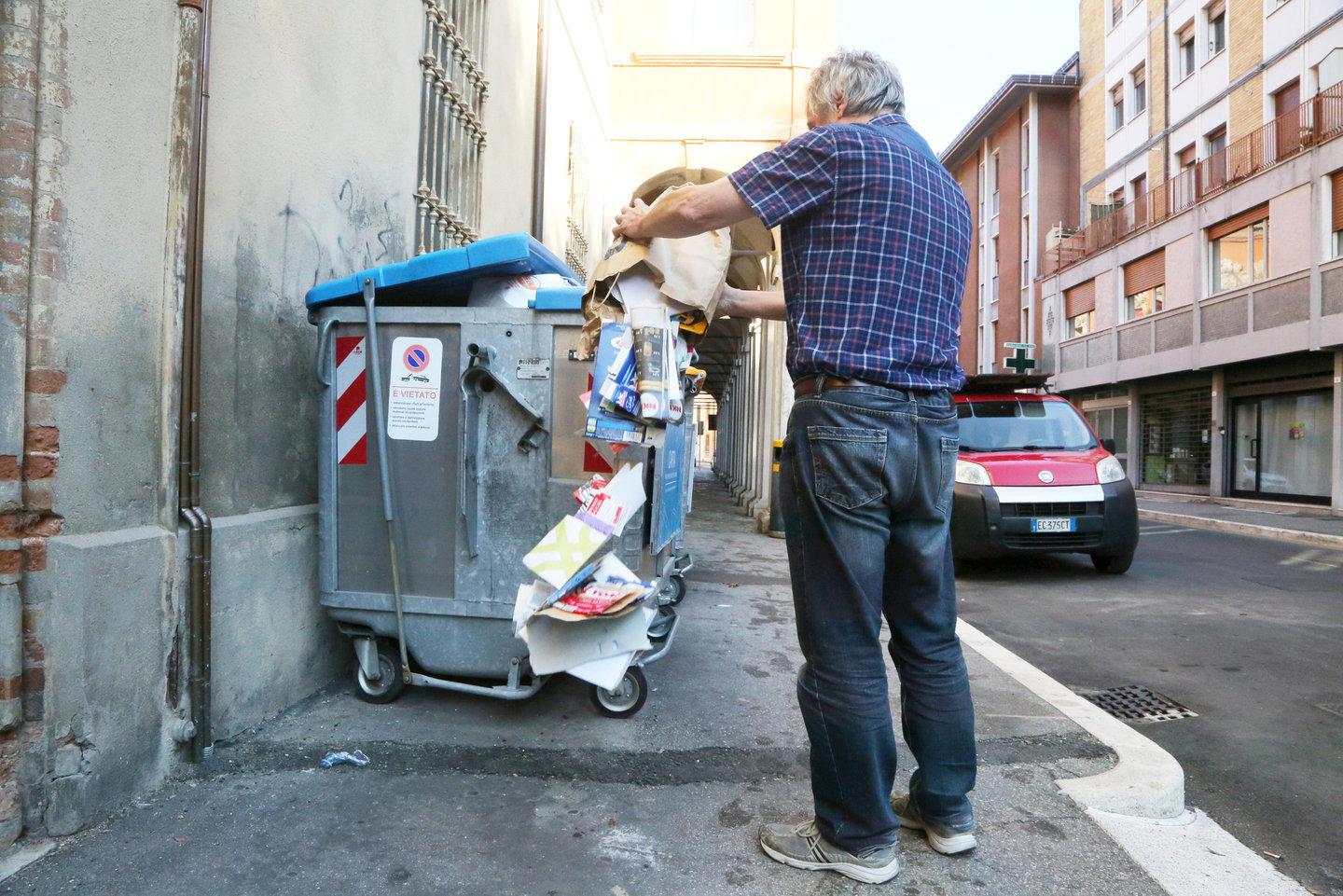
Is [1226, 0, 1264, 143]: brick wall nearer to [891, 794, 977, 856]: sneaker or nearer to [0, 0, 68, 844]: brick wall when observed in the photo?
[891, 794, 977, 856]: sneaker

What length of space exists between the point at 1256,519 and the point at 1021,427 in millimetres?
9332

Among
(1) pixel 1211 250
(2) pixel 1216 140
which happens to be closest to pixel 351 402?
(1) pixel 1211 250

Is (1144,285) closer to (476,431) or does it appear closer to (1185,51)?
(1185,51)

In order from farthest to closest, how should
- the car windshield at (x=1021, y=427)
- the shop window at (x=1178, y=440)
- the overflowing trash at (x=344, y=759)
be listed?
the shop window at (x=1178, y=440) → the car windshield at (x=1021, y=427) → the overflowing trash at (x=344, y=759)

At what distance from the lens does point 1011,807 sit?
2.55 meters

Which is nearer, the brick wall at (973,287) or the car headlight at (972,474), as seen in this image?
the car headlight at (972,474)

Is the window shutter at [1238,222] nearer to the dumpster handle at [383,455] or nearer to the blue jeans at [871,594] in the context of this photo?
the blue jeans at [871,594]

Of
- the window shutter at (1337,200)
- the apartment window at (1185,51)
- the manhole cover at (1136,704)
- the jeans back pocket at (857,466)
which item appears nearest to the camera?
the jeans back pocket at (857,466)

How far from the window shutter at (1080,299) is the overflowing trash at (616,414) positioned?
89.5 feet

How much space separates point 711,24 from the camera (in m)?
11.9

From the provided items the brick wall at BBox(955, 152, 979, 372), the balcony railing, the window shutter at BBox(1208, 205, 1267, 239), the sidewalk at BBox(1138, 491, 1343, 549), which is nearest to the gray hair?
the sidewalk at BBox(1138, 491, 1343, 549)

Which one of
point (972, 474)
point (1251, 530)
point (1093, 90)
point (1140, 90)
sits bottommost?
point (1251, 530)

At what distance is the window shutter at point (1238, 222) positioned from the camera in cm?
1867

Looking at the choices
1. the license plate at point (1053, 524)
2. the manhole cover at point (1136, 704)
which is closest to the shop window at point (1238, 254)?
the license plate at point (1053, 524)
